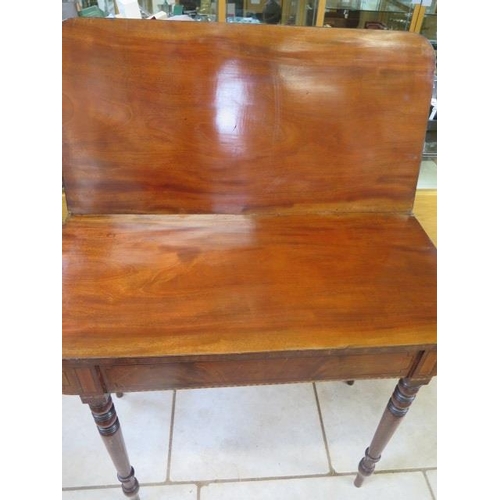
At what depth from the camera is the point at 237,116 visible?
2.69 ft

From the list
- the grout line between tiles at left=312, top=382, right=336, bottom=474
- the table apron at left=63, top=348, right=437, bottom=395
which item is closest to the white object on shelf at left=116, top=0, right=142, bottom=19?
the table apron at left=63, top=348, right=437, bottom=395

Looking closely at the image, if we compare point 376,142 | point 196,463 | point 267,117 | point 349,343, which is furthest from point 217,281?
point 196,463

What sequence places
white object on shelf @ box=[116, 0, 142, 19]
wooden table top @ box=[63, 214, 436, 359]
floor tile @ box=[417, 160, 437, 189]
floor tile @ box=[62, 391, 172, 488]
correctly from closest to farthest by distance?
wooden table top @ box=[63, 214, 436, 359]
white object on shelf @ box=[116, 0, 142, 19]
floor tile @ box=[62, 391, 172, 488]
floor tile @ box=[417, 160, 437, 189]

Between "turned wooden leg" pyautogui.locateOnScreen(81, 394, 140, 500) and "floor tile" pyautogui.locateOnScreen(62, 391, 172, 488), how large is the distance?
0.44 ft

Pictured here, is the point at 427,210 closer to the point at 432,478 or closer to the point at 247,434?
the point at 432,478

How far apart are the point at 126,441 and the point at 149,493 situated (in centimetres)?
16

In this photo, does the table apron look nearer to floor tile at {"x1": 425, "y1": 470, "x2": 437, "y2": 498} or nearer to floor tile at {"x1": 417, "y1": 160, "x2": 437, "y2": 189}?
floor tile at {"x1": 425, "y1": 470, "x2": 437, "y2": 498}

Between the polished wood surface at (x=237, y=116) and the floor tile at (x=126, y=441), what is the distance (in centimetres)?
66

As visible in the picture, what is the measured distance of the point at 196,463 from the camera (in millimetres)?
1105

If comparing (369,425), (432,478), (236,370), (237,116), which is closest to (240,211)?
(237,116)

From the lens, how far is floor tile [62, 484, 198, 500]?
1.04 meters

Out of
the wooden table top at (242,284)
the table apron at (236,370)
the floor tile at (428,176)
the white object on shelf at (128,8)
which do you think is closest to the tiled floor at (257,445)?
the table apron at (236,370)

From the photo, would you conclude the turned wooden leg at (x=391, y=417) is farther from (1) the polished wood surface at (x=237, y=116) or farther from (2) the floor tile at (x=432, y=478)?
(1) the polished wood surface at (x=237, y=116)

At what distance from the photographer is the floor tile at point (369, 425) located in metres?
1.14
